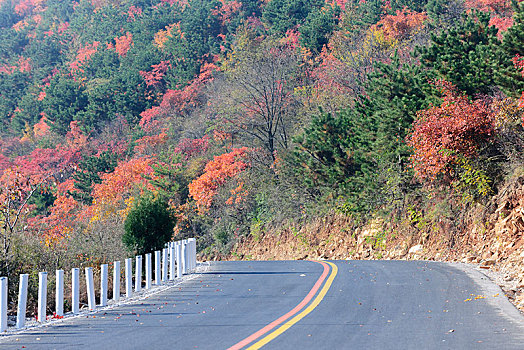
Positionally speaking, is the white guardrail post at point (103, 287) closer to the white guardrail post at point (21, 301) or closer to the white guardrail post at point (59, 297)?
the white guardrail post at point (59, 297)

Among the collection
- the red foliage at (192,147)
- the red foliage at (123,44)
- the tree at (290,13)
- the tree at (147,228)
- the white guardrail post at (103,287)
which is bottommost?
the white guardrail post at (103,287)

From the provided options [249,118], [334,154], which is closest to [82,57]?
[249,118]

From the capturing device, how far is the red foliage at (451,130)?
2383 centimetres

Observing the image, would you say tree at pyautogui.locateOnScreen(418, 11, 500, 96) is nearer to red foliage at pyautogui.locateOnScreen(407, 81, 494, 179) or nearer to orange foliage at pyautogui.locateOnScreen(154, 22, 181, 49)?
red foliage at pyautogui.locateOnScreen(407, 81, 494, 179)

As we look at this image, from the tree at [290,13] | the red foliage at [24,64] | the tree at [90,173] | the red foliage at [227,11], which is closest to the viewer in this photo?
the tree at [90,173]

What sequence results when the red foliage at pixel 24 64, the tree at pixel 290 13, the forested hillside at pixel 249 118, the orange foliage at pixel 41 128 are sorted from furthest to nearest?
the red foliage at pixel 24 64 < the orange foliage at pixel 41 128 < the tree at pixel 290 13 < the forested hillside at pixel 249 118

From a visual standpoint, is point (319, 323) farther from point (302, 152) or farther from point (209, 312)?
point (302, 152)

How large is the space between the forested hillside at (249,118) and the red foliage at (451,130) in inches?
2.8

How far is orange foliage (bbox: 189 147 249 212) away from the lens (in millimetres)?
47531

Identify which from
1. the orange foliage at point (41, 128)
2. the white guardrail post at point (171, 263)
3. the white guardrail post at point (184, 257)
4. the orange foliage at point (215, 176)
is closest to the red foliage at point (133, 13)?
the orange foliage at point (41, 128)

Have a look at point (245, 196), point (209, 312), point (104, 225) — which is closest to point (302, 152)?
point (245, 196)

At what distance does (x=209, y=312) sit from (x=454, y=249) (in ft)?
56.9

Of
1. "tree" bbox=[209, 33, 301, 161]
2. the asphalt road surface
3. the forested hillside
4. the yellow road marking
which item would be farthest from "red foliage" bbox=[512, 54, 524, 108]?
"tree" bbox=[209, 33, 301, 161]

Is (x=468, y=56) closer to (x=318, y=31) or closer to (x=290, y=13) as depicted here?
(x=318, y=31)
